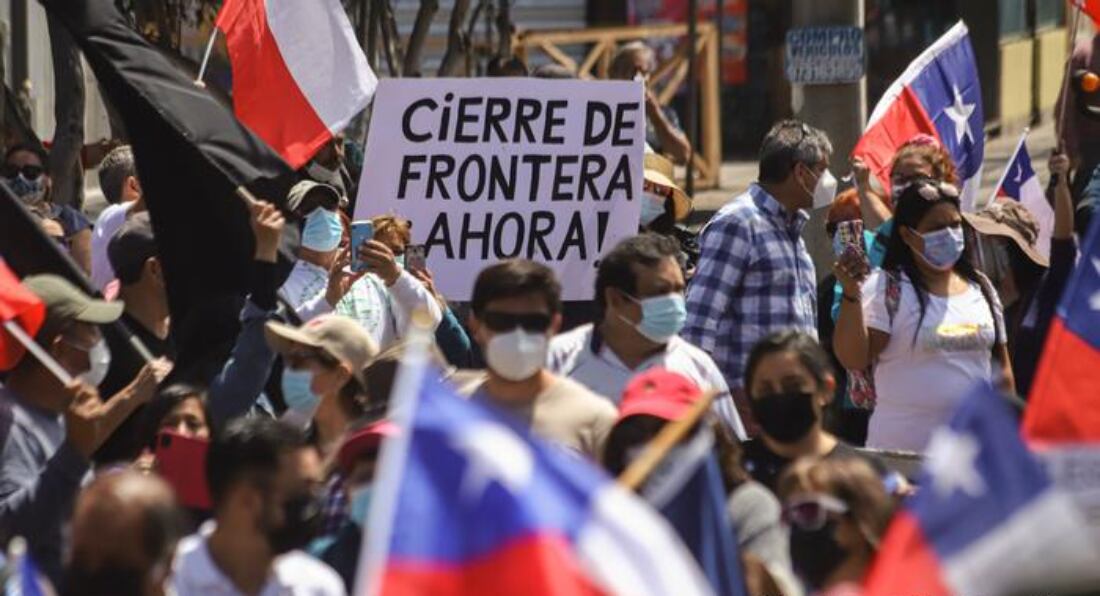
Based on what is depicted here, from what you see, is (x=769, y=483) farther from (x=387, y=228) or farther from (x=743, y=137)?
(x=743, y=137)

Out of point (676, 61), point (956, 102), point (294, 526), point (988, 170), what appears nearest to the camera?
point (294, 526)

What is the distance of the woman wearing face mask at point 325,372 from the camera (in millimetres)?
7242

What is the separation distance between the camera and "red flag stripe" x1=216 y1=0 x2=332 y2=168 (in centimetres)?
1018

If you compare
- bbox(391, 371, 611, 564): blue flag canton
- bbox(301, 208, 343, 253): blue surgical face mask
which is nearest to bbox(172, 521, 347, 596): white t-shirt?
bbox(391, 371, 611, 564): blue flag canton

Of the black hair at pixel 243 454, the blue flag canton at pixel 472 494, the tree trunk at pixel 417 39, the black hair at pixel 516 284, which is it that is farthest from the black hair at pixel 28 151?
the blue flag canton at pixel 472 494

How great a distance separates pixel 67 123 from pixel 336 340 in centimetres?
758

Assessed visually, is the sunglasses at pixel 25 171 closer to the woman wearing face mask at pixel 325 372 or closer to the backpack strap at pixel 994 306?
the backpack strap at pixel 994 306

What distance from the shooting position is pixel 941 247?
861 cm

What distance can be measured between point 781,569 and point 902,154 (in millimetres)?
3905

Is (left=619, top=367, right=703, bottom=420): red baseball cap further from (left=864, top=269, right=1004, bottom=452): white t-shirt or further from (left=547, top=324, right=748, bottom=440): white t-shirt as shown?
(left=864, top=269, right=1004, bottom=452): white t-shirt

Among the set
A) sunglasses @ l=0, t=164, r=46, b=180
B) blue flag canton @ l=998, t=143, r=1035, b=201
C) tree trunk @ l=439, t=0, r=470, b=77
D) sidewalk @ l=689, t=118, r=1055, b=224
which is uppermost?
sunglasses @ l=0, t=164, r=46, b=180

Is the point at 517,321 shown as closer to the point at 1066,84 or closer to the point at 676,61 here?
the point at 1066,84

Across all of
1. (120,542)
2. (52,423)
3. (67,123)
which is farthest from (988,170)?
(120,542)

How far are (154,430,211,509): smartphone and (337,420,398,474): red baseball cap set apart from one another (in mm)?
413
